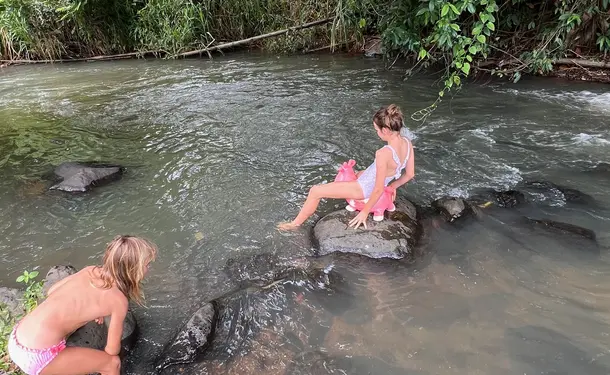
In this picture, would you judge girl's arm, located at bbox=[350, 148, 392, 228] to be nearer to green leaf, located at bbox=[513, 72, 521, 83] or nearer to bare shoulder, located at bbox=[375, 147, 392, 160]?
bare shoulder, located at bbox=[375, 147, 392, 160]

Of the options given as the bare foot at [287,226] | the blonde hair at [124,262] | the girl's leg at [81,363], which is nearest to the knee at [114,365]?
the girl's leg at [81,363]

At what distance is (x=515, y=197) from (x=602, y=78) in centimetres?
496

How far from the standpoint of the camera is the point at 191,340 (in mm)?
3053

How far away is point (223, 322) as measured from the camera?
3287 millimetres

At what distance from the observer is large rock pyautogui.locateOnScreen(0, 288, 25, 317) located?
10.4ft

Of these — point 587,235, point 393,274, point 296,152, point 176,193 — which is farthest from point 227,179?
point 587,235

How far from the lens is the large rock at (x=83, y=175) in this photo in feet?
18.1

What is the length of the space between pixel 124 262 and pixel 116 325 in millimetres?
417

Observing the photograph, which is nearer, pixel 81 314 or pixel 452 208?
pixel 81 314

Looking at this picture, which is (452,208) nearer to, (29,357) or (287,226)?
(287,226)

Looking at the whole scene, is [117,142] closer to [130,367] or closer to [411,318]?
[130,367]

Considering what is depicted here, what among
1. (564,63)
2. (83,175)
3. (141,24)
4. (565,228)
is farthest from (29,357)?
(141,24)

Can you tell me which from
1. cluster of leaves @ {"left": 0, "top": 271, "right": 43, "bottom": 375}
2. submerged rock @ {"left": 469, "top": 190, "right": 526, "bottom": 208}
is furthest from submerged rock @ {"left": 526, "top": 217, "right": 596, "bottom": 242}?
cluster of leaves @ {"left": 0, "top": 271, "right": 43, "bottom": 375}

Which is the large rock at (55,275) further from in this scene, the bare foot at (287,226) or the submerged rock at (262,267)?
the bare foot at (287,226)
